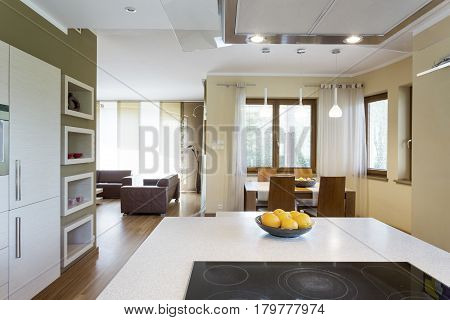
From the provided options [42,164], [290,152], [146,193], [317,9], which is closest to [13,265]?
[42,164]

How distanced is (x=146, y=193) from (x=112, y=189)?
203 centimetres

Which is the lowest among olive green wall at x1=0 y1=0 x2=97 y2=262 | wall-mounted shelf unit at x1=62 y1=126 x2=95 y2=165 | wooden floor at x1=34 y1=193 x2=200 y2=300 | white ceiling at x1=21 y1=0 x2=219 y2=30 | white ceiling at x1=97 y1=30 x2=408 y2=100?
wooden floor at x1=34 y1=193 x2=200 y2=300

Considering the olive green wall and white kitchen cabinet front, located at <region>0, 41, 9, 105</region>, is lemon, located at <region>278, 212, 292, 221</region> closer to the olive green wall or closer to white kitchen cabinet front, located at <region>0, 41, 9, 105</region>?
white kitchen cabinet front, located at <region>0, 41, 9, 105</region>

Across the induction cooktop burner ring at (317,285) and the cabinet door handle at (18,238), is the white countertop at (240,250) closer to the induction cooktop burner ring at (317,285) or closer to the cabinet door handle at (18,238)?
the induction cooktop burner ring at (317,285)

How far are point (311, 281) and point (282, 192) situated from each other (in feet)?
8.25

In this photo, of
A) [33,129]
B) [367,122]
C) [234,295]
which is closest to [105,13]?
[33,129]

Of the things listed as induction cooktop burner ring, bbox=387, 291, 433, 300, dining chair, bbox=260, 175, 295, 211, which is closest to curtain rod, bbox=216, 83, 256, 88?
dining chair, bbox=260, 175, 295, 211

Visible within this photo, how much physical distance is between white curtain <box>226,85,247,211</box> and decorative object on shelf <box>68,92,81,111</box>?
251 centimetres

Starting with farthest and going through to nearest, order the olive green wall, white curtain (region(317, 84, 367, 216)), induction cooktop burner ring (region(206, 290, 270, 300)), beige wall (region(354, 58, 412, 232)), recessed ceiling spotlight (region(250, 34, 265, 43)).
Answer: white curtain (region(317, 84, 367, 216)) → beige wall (region(354, 58, 412, 232)) → the olive green wall → recessed ceiling spotlight (region(250, 34, 265, 43)) → induction cooktop burner ring (region(206, 290, 270, 300))

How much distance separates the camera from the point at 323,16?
0.85 metres

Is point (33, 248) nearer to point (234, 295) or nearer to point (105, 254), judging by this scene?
point (105, 254)

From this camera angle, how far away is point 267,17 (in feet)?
2.77

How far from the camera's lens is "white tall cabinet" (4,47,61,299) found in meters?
1.85

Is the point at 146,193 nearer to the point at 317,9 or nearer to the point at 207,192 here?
the point at 207,192
